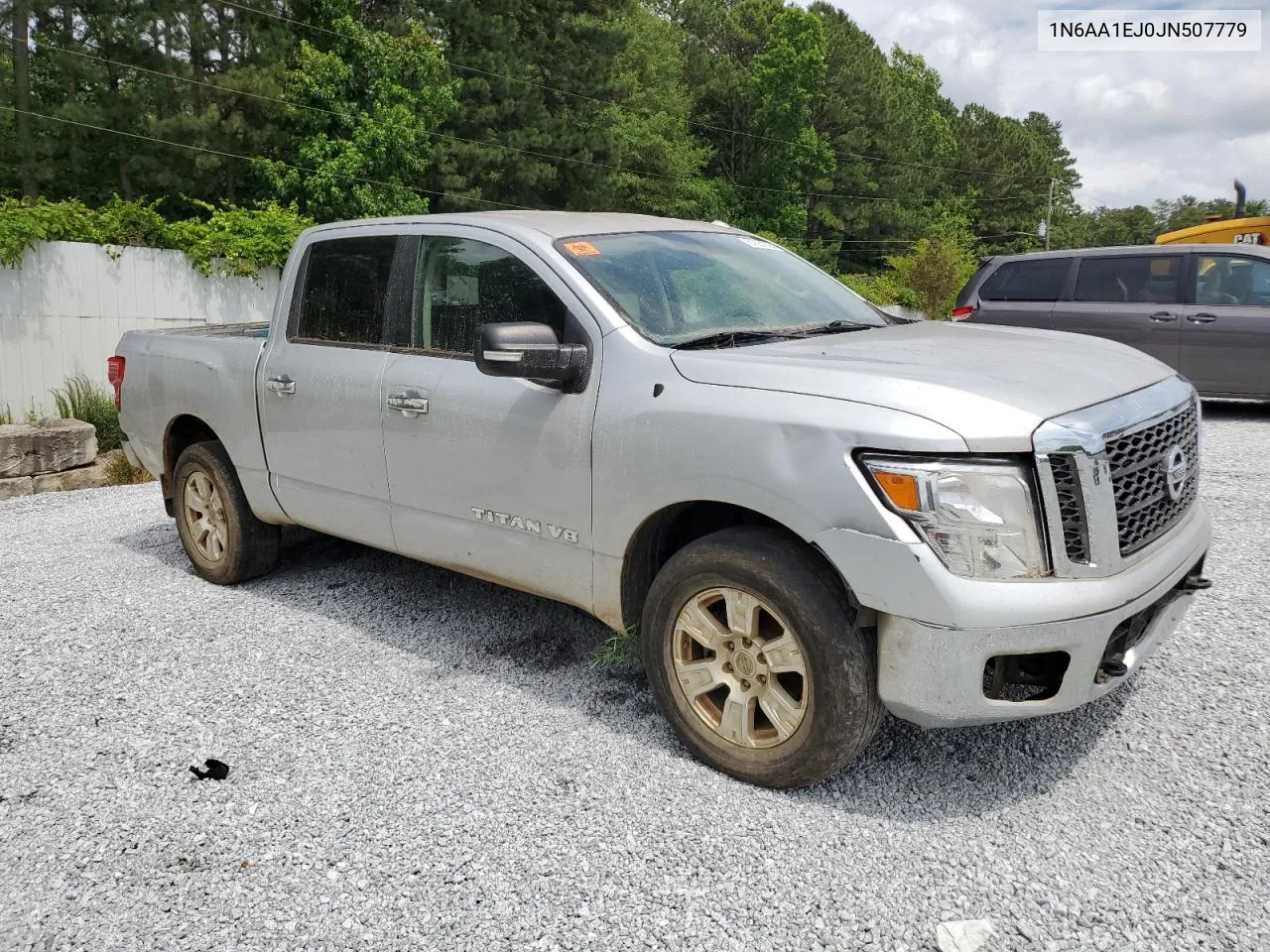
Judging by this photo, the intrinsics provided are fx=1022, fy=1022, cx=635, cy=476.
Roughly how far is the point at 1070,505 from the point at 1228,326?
8647 millimetres

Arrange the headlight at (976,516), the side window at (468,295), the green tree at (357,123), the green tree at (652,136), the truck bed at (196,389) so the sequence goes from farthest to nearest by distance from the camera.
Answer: the green tree at (652,136), the green tree at (357,123), the truck bed at (196,389), the side window at (468,295), the headlight at (976,516)

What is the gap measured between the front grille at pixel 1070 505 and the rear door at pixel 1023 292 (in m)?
8.43

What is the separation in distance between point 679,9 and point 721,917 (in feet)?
210

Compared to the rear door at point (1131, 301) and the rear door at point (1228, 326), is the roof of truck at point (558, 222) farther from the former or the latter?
the rear door at point (1228, 326)

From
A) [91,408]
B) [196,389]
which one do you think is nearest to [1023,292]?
[196,389]

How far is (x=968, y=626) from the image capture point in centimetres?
271

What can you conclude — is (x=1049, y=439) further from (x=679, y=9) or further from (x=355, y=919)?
(x=679, y=9)

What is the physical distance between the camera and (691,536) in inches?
142

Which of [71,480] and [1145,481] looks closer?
[1145,481]

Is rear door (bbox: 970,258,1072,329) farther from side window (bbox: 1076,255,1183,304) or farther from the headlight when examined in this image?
the headlight

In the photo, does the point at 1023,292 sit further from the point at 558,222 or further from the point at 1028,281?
the point at 558,222

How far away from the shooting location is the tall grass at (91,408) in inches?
420

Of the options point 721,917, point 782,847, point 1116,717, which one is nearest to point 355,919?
point 721,917

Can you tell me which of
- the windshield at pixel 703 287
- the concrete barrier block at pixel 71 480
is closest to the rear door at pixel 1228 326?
the windshield at pixel 703 287
